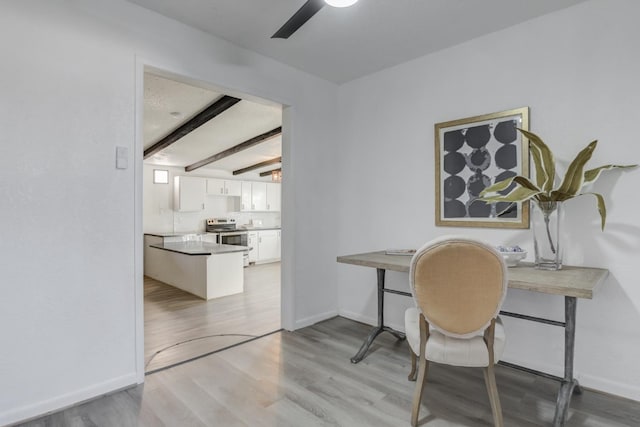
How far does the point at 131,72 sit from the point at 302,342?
2413 millimetres

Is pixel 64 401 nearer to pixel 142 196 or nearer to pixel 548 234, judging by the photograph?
pixel 142 196

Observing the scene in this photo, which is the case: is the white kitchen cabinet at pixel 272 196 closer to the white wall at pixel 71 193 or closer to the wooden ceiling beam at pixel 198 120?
the wooden ceiling beam at pixel 198 120

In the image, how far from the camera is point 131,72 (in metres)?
2.17

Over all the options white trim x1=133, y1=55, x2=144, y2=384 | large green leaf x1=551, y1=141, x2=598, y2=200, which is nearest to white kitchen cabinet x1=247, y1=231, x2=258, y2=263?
white trim x1=133, y1=55, x2=144, y2=384

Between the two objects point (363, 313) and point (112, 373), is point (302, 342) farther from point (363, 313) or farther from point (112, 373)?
point (112, 373)

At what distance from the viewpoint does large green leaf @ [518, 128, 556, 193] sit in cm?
205

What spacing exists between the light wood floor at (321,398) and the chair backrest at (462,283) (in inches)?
23.9

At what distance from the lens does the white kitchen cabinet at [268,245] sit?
8266 mm

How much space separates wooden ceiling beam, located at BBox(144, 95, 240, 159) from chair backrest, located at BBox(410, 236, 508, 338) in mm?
2719

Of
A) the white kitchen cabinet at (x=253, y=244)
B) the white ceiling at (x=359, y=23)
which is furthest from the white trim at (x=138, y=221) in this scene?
the white kitchen cabinet at (x=253, y=244)

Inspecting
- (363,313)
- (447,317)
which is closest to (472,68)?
(447,317)

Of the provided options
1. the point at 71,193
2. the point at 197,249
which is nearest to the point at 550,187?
the point at 71,193

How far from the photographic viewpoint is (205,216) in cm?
798

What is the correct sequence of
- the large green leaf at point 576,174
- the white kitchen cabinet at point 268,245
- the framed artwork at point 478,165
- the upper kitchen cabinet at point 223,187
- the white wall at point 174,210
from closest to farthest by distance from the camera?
the large green leaf at point 576,174 < the framed artwork at point 478,165 < the white wall at point 174,210 < the upper kitchen cabinet at point 223,187 < the white kitchen cabinet at point 268,245
